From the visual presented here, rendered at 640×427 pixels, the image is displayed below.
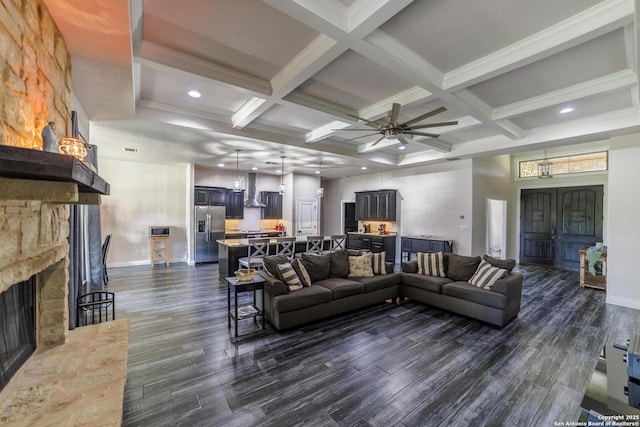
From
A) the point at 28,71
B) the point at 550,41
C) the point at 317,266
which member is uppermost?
the point at 550,41

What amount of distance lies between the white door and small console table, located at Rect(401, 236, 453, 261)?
10.6ft

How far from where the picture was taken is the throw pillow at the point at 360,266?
4.59 m

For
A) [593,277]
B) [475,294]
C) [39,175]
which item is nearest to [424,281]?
[475,294]

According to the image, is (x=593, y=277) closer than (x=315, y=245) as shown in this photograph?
Yes

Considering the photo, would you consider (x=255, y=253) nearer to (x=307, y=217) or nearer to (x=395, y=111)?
(x=395, y=111)

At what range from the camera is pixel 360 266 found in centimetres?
465

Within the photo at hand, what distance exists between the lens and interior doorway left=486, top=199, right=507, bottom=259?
824 centimetres

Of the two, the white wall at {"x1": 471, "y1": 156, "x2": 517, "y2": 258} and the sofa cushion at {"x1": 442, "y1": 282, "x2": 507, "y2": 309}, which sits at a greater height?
the white wall at {"x1": 471, "y1": 156, "x2": 517, "y2": 258}

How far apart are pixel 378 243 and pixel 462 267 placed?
13.4ft

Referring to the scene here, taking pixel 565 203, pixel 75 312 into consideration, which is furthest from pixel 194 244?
pixel 565 203

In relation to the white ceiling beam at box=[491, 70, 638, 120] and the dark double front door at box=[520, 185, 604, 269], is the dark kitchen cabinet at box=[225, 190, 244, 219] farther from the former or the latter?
the dark double front door at box=[520, 185, 604, 269]

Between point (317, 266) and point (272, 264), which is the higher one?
point (272, 264)

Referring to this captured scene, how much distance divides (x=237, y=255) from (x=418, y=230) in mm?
5233

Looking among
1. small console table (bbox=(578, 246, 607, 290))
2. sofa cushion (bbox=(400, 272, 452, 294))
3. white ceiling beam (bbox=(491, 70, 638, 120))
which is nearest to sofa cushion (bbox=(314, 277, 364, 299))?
sofa cushion (bbox=(400, 272, 452, 294))
